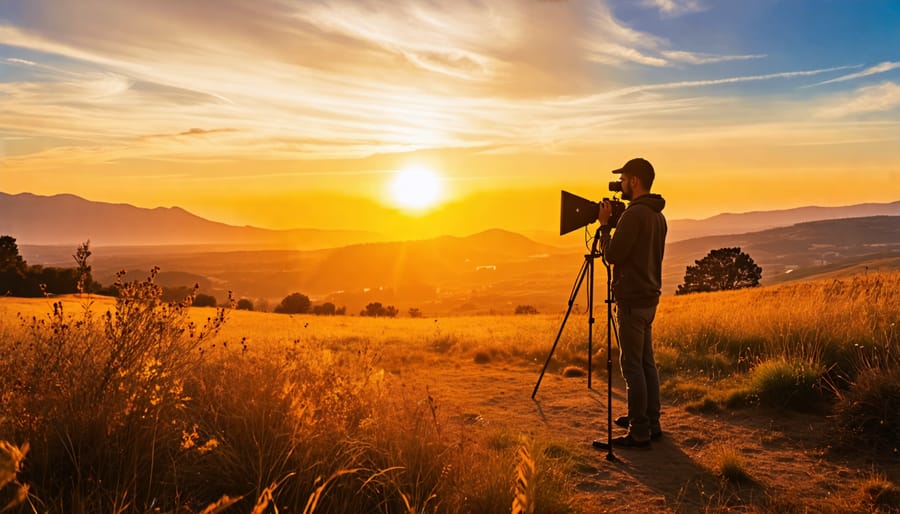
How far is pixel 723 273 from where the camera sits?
165ft

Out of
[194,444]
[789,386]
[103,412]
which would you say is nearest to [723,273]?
[789,386]

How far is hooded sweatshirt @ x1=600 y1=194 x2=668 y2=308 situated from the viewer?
5727mm

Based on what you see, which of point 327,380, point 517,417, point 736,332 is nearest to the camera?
point 327,380

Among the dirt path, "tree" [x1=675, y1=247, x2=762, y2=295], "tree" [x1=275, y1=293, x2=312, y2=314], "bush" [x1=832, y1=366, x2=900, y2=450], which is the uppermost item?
"tree" [x1=675, y1=247, x2=762, y2=295]

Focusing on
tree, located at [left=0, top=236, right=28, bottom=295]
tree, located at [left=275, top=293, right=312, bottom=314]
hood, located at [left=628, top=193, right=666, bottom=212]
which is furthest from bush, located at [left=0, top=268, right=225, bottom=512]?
tree, located at [left=275, top=293, right=312, bottom=314]

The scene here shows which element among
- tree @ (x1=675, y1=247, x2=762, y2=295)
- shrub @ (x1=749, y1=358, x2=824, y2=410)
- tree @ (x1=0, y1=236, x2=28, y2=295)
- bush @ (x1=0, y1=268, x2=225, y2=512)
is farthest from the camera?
tree @ (x1=675, y1=247, x2=762, y2=295)

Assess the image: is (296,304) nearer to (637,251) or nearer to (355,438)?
(637,251)

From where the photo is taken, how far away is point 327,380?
5152 millimetres

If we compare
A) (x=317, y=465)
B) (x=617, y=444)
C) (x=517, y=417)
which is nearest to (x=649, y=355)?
(x=617, y=444)

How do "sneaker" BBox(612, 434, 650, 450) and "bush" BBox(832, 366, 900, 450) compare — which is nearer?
"bush" BBox(832, 366, 900, 450)

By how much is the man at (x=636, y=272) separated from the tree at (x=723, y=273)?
150ft

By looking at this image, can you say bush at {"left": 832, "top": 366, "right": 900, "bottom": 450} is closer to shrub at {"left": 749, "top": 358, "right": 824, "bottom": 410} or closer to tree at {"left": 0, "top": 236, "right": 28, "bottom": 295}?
shrub at {"left": 749, "top": 358, "right": 824, "bottom": 410}

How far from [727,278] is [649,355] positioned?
48874mm

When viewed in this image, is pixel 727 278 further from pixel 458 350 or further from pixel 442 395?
pixel 442 395
